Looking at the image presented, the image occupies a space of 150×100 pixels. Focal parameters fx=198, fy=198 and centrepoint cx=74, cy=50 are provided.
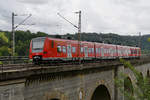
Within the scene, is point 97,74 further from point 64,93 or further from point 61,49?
point 64,93

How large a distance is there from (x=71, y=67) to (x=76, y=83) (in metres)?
2.01

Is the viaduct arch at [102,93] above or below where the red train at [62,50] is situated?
below

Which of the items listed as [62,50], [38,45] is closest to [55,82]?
[38,45]

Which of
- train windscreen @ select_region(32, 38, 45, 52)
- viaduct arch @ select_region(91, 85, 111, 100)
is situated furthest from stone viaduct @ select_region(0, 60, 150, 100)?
train windscreen @ select_region(32, 38, 45, 52)

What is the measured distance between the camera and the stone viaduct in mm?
10158

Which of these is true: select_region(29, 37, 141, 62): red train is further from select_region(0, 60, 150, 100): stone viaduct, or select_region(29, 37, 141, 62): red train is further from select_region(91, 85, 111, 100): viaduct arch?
select_region(91, 85, 111, 100): viaduct arch

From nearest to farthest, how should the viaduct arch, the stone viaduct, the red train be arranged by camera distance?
the stone viaduct
the red train
the viaduct arch

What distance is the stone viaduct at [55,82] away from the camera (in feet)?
33.3

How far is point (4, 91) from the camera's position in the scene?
9.73m

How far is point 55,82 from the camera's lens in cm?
1449

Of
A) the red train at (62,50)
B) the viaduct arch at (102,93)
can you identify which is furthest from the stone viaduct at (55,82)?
the red train at (62,50)

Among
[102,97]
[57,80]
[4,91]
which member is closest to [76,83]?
[57,80]

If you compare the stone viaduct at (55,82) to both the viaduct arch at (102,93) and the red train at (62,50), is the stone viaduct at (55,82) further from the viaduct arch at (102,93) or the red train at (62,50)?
Answer: the red train at (62,50)

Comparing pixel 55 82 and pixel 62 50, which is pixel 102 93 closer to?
pixel 62 50
